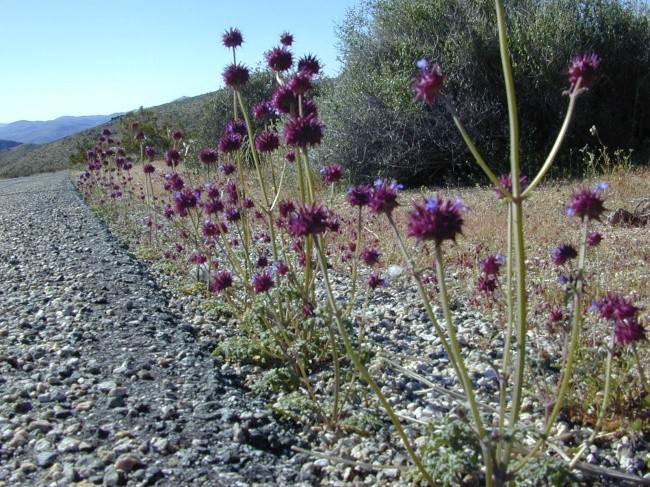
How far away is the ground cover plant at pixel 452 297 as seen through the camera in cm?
181

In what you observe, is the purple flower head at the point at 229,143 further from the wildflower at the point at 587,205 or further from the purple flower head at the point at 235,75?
the wildflower at the point at 587,205

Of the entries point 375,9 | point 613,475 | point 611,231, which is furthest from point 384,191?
point 375,9

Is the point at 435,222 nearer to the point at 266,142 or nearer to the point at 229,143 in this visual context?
the point at 266,142

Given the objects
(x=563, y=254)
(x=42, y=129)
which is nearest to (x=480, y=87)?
(x=563, y=254)

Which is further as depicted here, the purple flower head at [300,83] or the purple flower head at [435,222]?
the purple flower head at [300,83]

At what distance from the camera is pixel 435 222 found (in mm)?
1692

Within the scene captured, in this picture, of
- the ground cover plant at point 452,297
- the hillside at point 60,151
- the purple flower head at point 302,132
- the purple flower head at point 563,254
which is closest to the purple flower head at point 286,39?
the ground cover plant at point 452,297

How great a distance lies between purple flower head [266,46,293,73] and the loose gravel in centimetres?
169

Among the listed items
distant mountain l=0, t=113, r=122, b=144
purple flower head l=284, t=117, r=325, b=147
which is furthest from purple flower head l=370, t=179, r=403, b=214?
distant mountain l=0, t=113, r=122, b=144

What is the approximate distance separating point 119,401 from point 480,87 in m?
10.2

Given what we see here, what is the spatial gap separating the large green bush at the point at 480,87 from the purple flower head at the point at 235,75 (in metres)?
7.39

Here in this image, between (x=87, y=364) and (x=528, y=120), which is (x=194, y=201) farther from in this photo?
(x=528, y=120)

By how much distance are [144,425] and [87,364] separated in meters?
0.97

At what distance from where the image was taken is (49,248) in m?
7.84
